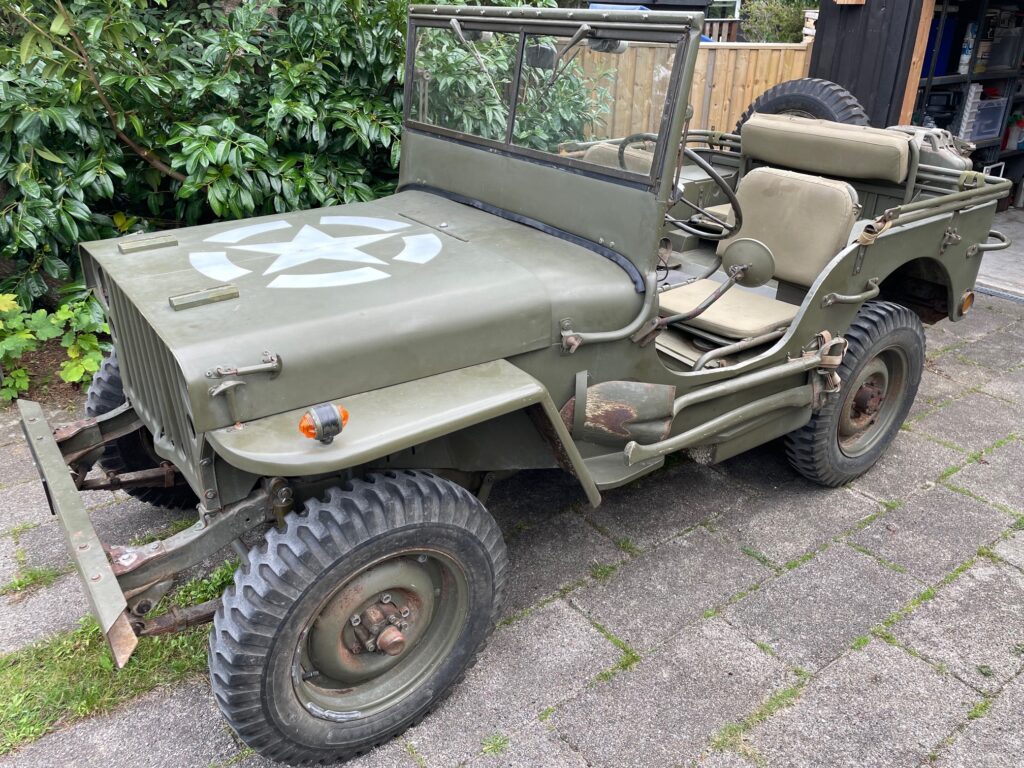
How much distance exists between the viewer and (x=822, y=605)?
3.02 m

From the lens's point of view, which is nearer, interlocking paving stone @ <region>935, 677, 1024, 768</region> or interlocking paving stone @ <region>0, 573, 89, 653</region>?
interlocking paving stone @ <region>935, 677, 1024, 768</region>

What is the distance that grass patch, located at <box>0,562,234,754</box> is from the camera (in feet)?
8.18

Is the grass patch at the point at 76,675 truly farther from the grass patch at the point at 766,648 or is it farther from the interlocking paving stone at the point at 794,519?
the interlocking paving stone at the point at 794,519

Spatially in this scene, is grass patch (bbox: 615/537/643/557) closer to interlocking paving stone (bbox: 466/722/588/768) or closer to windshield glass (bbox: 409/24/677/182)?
interlocking paving stone (bbox: 466/722/588/768)

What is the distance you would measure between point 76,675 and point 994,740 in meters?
2.80

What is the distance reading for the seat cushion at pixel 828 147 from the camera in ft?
12.0

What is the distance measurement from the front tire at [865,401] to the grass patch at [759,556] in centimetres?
52

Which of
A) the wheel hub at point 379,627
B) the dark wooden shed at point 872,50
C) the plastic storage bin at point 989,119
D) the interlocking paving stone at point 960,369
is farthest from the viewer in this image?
the plastic storage bin at point 989,119

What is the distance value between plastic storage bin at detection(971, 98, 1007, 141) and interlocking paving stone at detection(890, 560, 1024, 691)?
5.63 metres

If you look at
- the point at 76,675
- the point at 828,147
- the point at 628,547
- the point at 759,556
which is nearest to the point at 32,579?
the point at 76,675

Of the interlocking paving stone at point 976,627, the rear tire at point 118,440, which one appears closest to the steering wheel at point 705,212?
the interlocking paving stone at point 976,627

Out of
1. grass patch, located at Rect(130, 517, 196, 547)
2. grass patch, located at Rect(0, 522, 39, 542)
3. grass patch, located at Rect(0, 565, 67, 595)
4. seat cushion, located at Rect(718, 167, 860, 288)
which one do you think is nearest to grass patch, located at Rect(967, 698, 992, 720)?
seat cushion, located at Rect(718, 167, 860, 288)

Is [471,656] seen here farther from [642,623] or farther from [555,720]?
[642,623]

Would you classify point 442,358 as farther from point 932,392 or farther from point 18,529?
point 932,392
